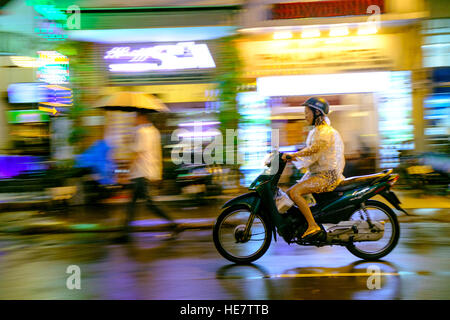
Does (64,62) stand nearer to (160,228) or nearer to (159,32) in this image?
(159,32)

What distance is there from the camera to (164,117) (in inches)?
381

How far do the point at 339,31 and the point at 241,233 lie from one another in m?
6.52

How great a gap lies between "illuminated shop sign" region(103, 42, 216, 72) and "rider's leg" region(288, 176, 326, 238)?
567 cm

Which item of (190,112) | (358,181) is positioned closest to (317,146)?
(358,181)

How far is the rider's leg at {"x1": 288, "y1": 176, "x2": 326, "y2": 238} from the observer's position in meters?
4.99

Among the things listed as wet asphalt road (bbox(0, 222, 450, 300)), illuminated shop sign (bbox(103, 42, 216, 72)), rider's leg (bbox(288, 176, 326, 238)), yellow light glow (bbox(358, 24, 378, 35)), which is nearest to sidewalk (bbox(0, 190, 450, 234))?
wet asphalt road (bbox(0, 222, 450, 300))

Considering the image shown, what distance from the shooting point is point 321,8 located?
960cm

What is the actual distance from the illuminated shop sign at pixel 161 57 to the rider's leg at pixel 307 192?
567 cm

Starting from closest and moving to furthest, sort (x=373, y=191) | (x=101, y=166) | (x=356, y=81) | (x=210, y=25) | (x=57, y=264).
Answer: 1. (x=373, y=191)
2. (x=57, y=264)
3. (x=101, y=166)
4. (x=210, y=25)
5. (x=356, y=81)

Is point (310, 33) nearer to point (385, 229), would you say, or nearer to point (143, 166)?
point (143, 166)

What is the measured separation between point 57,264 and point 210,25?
601 cm

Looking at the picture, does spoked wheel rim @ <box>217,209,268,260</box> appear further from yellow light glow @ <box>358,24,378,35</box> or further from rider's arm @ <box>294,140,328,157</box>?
yellow light glow @ <box>358,24,378,35</box>
